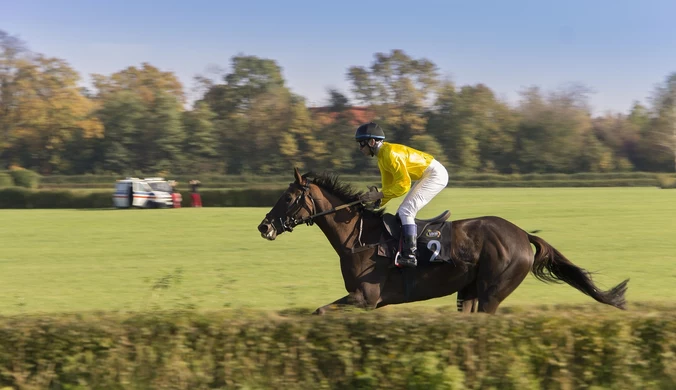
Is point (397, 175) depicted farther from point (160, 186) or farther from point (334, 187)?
point (160, 186)

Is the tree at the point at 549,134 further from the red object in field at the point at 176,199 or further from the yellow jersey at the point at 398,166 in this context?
the yellow jersey at the point at 398,166

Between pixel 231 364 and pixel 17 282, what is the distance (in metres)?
7.10

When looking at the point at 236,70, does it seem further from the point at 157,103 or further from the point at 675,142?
the point at 675,142

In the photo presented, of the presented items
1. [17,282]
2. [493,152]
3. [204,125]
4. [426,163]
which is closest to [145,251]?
[17,282]

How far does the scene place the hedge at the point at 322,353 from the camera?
4.36 metres

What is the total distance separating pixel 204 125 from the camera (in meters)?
57.8

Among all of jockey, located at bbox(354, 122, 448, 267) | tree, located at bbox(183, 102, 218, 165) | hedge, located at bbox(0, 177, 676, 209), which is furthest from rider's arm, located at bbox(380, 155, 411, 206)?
tree, located at bbox(183, 102, 218, 165)

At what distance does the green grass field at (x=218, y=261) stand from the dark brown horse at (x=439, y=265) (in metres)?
0.29

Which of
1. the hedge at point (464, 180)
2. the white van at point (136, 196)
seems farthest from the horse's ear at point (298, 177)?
the hedge at point (464, 180)

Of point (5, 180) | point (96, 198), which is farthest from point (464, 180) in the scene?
point (5, 180)

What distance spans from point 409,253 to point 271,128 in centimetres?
5440

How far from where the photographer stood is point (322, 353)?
4.39 m

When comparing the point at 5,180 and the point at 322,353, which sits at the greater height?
the point at 5,180

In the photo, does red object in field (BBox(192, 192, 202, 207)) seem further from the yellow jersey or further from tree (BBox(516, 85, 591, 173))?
tree (BBox(516, 85, 591, 173))
